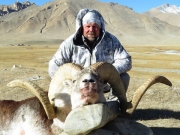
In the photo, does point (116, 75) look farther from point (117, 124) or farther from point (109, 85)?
point (117, 124)

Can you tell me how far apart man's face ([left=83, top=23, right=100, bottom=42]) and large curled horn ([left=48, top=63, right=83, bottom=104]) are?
2030 millimetres

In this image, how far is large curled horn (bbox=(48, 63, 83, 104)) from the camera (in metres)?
6.50

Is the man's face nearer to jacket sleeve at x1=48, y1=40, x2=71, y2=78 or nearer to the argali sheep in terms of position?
jacket sleeve at x1=48, y1=40, x2=71, y2=78

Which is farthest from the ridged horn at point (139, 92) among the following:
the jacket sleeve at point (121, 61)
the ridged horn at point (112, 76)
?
the jacket sleeve at point (121, 61)

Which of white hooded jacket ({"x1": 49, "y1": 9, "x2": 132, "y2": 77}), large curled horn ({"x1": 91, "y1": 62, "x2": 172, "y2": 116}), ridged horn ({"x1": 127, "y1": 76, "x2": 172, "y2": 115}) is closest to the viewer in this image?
large curled horn ({"x1": 91, "y1": 62, "x2": 172, "y2": 116})

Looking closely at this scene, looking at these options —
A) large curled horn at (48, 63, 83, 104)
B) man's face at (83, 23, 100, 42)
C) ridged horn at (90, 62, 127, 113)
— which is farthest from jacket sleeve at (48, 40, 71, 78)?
ridged horn at (90, 62, 127, 113)

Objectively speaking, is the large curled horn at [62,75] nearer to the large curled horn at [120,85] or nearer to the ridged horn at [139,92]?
the large curled horn at [120,85]

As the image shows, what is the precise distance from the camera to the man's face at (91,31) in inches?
335

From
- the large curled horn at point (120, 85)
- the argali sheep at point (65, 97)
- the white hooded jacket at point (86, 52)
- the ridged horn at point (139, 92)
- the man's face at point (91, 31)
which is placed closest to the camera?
the argali sheep at point (65, 97)

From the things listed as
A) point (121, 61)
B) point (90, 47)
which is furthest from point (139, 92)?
point (90, 47)

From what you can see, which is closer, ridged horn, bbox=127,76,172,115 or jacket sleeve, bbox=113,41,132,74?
ridged horn, bbox=127,76,172,115

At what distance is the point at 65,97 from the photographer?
6656 mm

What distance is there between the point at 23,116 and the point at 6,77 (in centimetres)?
1311

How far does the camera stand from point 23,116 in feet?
24.3
